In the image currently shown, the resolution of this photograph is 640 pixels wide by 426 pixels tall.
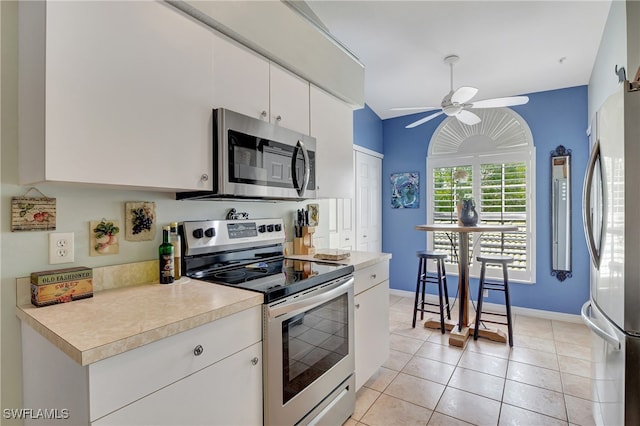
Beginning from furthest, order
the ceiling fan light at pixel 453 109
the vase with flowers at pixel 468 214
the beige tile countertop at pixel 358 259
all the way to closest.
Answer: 1. the vase with flowers at pixel 468 214
2. the ceiling fan light at pixel 453 109
3. the beige tile countertop at pixel 358 259

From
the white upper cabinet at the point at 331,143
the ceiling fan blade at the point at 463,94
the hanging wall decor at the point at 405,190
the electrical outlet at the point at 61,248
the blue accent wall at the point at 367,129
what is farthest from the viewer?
the hanging wall decor at the point at 405,190

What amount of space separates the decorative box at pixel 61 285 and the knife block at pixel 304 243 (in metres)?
1.38

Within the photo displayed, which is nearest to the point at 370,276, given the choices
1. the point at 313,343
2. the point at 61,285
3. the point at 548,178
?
the point at 313,343

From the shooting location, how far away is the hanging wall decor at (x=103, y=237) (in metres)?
1.40

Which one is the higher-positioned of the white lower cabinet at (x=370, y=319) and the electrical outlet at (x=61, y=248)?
the electrical outlet at (x=61, y=248)

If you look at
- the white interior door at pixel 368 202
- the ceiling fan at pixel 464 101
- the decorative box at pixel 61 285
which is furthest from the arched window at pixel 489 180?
the decorative box at pixel 61 285

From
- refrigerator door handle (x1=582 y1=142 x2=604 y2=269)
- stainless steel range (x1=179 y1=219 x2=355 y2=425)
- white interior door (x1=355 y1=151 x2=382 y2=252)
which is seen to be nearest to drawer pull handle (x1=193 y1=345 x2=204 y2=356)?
stainless steel range (x1=179 y1=219 x2=355 y2=425)

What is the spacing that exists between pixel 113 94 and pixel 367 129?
3580mm

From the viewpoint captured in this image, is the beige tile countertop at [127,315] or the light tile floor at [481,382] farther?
the light tile floor at [481,382]

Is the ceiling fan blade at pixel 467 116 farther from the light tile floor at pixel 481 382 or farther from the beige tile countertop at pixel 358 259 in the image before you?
the light tile floor at pixel 481 382

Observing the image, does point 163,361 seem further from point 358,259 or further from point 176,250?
point 358,259

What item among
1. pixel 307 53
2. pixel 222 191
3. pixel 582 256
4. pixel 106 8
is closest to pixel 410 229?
pixel 582 256

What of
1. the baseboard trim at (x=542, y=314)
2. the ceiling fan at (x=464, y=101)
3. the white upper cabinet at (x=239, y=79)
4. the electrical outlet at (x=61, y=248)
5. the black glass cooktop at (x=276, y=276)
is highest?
the ceiling fan at (x=464, y=101)

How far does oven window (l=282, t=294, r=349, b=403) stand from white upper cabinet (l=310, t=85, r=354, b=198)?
2.82 ft
